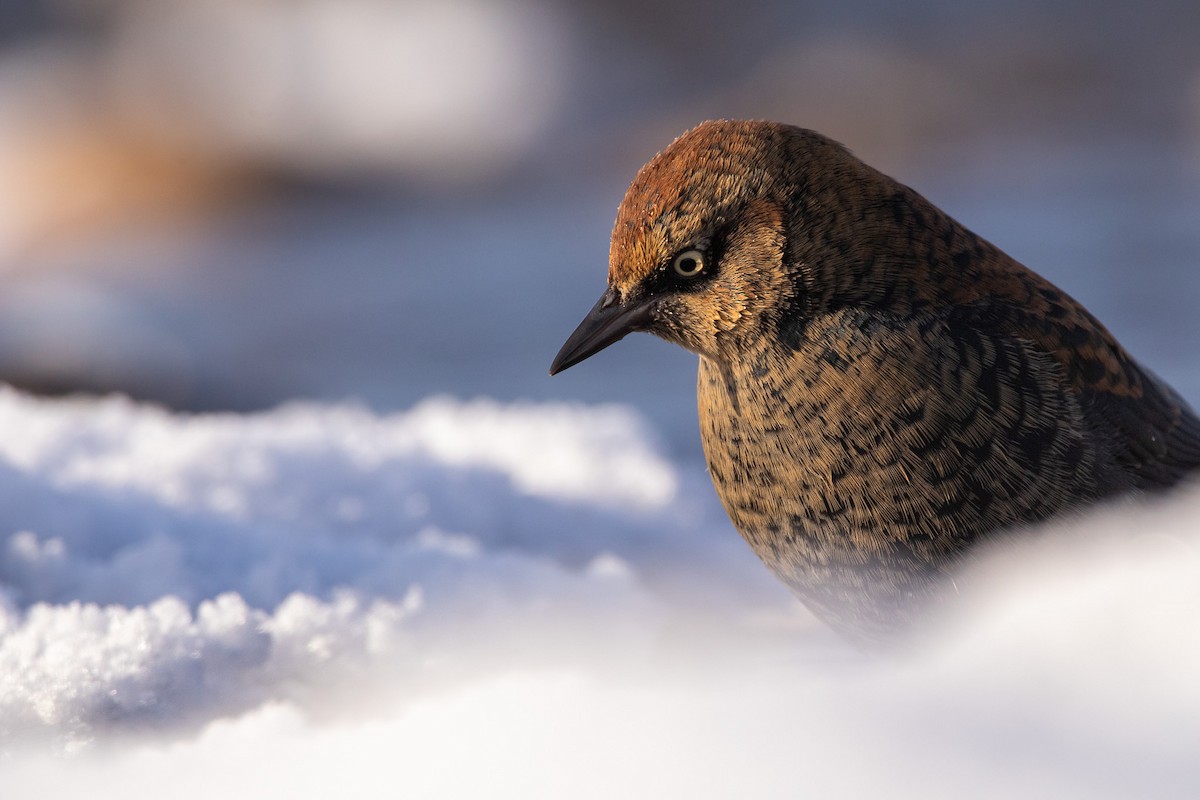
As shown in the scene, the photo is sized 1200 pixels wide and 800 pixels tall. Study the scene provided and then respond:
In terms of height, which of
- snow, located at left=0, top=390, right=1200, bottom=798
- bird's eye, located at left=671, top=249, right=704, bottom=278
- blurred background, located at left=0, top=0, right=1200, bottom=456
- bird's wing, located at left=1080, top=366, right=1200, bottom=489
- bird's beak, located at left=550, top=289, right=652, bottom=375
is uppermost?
blurred background, located at left=0, top=0, right=1200, bottom=456

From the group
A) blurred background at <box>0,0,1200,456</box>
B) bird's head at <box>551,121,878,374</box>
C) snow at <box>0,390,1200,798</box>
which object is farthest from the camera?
blurred background at <box>0,0,1200,456</box>

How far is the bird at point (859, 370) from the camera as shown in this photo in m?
2.32

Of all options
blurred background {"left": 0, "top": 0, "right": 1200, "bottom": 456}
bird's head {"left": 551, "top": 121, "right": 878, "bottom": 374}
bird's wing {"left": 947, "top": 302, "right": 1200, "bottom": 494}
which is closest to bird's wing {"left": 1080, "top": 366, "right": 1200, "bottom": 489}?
bird's wing {"left": 947, "top": 302, "right": 1200, "bottom": 494}

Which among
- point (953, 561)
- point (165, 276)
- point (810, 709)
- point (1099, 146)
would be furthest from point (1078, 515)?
point (1099, 146)

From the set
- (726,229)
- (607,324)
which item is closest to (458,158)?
(607,324)

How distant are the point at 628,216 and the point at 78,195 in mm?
5492

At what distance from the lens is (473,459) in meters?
3.51

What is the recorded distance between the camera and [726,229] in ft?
8.17

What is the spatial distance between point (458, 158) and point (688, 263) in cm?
550

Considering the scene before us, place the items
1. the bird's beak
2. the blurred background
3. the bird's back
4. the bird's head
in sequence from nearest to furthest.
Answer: the bird's back → the bird's head → the bird's beak → the blurred background

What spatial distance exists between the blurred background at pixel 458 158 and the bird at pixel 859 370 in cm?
261

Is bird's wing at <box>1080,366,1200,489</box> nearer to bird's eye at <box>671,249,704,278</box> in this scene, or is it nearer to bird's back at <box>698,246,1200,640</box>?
bird's back at <box>698,246,1200,640</box>

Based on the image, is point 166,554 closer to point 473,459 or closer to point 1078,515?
point 473,459

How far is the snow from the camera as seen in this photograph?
5.74ft
